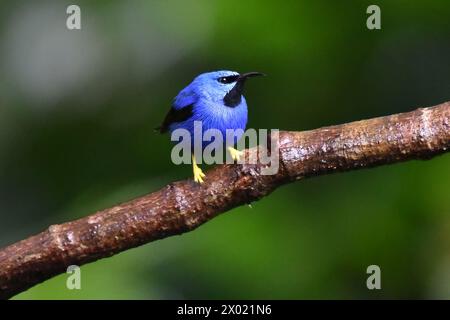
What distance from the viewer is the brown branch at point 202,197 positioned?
9.58 ft

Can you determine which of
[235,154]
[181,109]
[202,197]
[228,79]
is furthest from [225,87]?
[202,197]

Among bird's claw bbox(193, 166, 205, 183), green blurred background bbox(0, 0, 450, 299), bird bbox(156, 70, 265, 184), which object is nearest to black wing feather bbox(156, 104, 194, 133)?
bird bbox(156, 70, 265, 184)

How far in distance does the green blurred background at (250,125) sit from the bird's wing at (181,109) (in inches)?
15.3

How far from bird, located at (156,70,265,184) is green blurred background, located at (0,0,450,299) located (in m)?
0.42

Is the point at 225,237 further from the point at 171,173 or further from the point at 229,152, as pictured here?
the point at 229,152

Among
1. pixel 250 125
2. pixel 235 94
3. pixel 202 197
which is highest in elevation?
pixel 235 94

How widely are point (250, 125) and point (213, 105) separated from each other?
0.78 meters

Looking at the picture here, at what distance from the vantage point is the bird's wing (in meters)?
3.72

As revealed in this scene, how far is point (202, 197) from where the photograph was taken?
3064 mm

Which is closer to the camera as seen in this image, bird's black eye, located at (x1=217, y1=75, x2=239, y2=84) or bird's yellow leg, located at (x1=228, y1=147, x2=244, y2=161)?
bird's yellow leg, located at (x1=228, y1=147, x2=244, y2=161)

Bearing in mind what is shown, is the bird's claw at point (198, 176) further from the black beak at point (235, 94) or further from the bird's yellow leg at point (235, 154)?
the black beak at point (235, 94)

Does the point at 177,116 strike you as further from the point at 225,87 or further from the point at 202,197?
the point at 202,197

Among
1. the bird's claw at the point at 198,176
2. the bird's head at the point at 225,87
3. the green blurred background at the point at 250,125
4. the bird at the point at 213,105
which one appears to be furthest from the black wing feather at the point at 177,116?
the bird's claw at the point at 198,176

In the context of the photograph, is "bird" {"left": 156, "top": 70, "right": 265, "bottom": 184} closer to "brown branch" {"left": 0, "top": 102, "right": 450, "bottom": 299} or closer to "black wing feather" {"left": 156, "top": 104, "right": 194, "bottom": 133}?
"black wing feather" {"left": 156, "top": 104, "right": 194, "bottom": 133}
